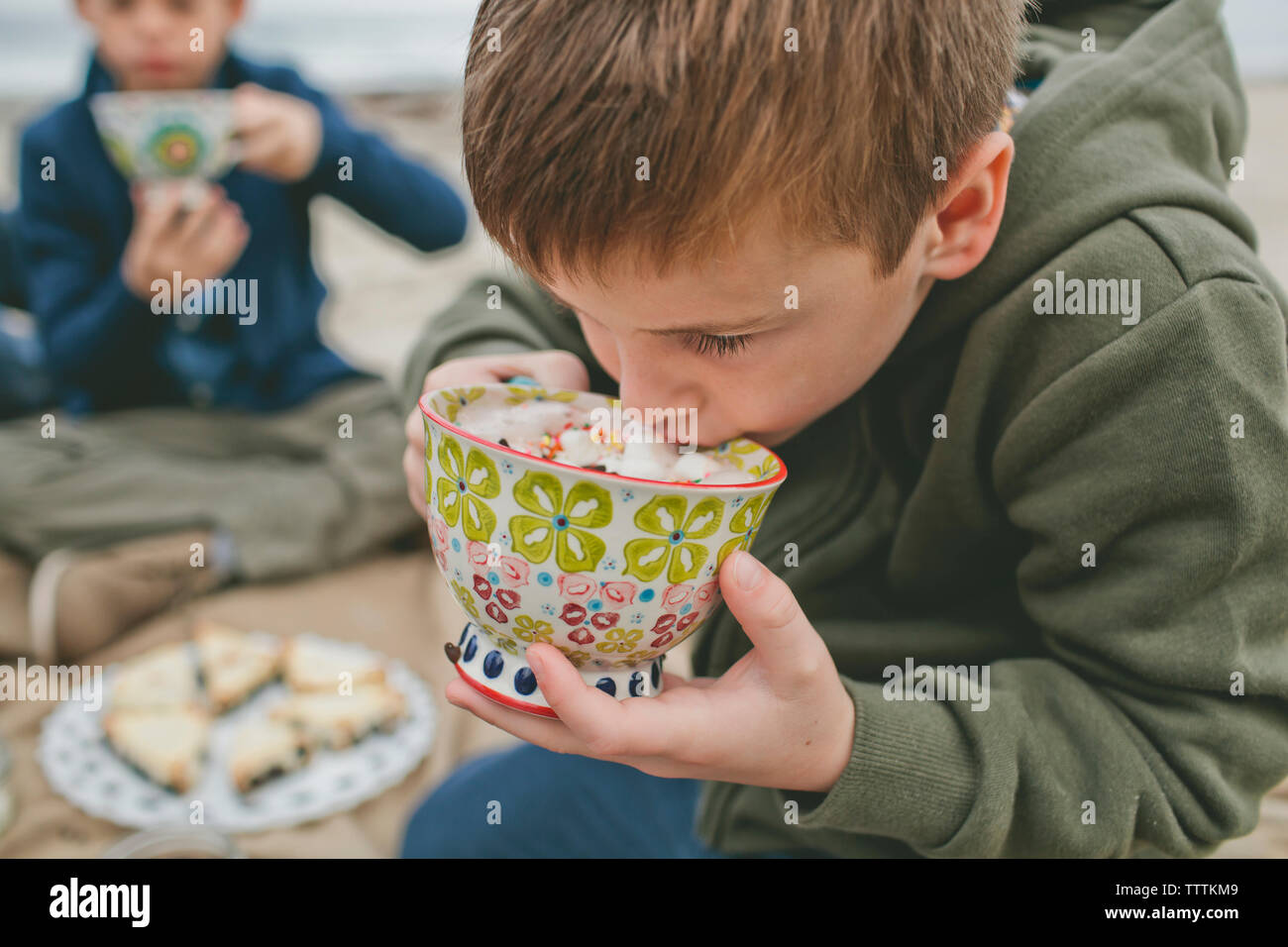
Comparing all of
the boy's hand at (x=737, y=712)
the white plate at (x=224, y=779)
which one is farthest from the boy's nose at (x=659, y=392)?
the white plate at (x=224, y=779)

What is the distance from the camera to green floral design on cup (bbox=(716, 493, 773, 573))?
1.76 feet

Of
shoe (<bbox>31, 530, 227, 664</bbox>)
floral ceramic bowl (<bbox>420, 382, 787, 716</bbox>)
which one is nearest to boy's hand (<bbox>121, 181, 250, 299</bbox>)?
shoe (<bbox>31, 530, 227, 664</bbox>)

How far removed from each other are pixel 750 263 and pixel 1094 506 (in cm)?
28

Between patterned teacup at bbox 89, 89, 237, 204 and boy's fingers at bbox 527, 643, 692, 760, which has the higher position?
patterned teacup at bbox 89, 89, 237, 204

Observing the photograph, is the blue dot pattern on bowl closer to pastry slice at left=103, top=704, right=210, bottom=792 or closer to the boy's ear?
the boy's ear

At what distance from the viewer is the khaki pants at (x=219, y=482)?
1.68 m

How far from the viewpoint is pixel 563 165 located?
52 centimetres

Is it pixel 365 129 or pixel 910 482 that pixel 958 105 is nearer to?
pixel 910 482

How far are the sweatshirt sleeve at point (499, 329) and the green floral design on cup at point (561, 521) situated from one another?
0.34 meters

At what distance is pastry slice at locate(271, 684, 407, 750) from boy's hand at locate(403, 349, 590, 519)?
632 mm

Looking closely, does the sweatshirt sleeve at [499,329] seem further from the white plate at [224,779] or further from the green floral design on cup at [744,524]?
the white plate at [224,779]

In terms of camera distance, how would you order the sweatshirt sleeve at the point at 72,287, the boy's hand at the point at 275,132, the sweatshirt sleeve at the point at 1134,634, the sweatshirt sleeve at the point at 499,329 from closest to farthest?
the sweatshirt sleeve at the point at 1134,634 < the sweatshirt sleeve at the point at 499,329 < the boy's hand at the point at 275,132 < the sweatshirt sleeve at the point at 72,287

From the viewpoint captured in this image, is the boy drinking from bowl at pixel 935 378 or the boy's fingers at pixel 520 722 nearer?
the boy drinking from bowl at pixel 935 378
